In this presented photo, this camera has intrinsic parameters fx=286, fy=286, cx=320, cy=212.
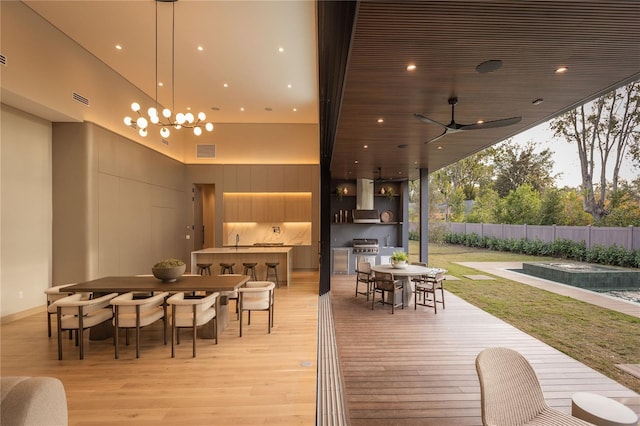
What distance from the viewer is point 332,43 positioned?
2.44 meters

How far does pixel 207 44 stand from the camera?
5234 millimetres

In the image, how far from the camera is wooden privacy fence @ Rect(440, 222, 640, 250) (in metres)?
7.95

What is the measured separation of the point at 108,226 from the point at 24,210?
1318 millimetres

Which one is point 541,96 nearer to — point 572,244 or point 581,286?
point 581,286

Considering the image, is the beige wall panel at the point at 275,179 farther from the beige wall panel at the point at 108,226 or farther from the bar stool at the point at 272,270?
the beige wall panel at the point at 108,226

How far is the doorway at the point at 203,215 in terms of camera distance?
9672mm

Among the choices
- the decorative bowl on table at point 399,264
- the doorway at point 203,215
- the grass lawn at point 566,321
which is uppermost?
the doorway at point 203,215

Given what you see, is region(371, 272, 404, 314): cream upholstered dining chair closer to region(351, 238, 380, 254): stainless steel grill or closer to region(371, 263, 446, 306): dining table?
region(371, 263, 446, 306): dining table

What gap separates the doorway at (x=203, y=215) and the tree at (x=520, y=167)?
51.6 ft

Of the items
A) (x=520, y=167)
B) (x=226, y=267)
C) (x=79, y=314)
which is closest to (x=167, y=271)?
(x=79, y=314)

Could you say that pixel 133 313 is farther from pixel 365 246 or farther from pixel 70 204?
pixel 365 246

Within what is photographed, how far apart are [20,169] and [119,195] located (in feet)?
5.57

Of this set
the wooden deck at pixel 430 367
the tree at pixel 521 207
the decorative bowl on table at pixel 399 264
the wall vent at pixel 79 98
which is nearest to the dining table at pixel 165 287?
the wooden deck at pixel 430 367

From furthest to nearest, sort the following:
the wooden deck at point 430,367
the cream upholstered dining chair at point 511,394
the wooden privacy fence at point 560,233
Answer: the wooden privacy fence at point 560,233, the wooden deck at point 430,367, the cream upholstered dining chair at point 511,394
